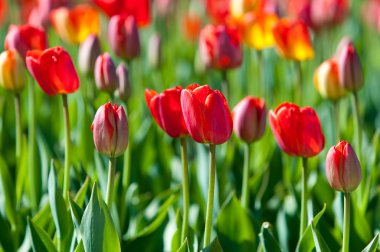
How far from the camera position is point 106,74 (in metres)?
1.86

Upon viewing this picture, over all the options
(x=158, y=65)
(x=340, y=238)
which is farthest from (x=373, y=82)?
(x=340, y=238)

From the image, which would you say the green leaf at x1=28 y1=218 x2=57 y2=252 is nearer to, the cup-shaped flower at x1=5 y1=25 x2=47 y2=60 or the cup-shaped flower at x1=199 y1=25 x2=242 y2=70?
the cup-shaped flower at x1=5 y1=25 x2=47 y2=60

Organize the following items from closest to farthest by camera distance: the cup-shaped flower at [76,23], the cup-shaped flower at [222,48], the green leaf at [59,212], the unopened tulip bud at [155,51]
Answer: the green leaf at [59,212] → the cup-shaped flower at [222,48] → the cup-shaped flower at [76,23] → the unopened tulip bud at [155,51]

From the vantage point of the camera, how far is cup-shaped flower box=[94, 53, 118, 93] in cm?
185

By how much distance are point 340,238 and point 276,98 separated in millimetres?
1179

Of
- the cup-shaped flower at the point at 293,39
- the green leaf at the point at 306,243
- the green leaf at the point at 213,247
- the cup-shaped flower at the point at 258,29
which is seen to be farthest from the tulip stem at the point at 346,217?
the cup-shaped flower at the point at 258,29

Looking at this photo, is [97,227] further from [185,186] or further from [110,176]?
[185,186]

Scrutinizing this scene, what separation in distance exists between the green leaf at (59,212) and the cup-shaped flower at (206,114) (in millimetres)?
372

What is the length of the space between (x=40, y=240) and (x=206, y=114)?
47 centimetres

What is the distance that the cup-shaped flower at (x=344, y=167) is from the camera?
139 cm

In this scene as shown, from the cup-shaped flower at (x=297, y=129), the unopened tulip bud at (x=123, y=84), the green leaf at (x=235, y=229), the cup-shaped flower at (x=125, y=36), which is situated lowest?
the green leaf at (x=235, y=229)

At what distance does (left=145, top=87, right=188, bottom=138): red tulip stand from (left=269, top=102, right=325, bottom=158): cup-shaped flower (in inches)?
7.6

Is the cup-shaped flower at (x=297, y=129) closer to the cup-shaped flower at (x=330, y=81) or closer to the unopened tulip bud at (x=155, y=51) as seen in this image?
the cup-shaped flower at (x=330, y=81)

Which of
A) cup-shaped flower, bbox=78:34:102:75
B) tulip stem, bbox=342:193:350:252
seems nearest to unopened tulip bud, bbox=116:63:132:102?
cup-shaped flower, bbox=78:34:102:75
